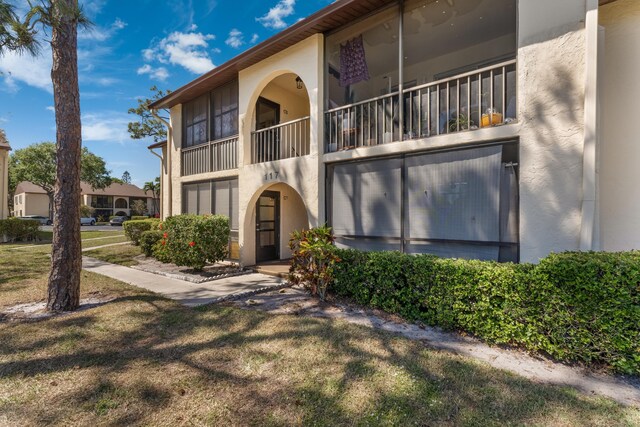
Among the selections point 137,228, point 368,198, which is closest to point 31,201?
point 137,228

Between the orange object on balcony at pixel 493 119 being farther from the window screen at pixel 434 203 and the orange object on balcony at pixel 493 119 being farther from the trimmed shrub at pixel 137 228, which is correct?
the trimmed shrub at pixel 137 228

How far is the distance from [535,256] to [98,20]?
344 inches

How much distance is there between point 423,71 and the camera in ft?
27.1

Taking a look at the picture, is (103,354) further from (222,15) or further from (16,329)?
(222,15)

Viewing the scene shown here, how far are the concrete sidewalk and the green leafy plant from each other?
1308 millimetres

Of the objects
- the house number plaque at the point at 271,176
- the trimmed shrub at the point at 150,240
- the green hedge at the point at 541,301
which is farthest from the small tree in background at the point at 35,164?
the green hedge at the point at 541,301

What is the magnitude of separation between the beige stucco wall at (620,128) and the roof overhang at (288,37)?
49 cm

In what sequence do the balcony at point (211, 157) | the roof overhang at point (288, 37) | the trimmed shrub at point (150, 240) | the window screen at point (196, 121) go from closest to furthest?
the roof overhang at point (288, 37)
the balcony at point (211, 157)
the trimmed shrub at point (150, 240)
the window screen at point (196, 121)

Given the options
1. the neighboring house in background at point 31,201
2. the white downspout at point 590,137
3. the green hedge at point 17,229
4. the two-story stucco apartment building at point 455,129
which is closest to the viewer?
the white downspout at point 590,137

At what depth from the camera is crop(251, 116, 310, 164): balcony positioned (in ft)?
30.6

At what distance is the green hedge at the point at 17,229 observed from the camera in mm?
16625

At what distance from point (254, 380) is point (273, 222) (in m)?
7.43

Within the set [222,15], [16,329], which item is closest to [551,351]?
[16,329]

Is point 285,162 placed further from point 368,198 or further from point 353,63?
point 353,63
